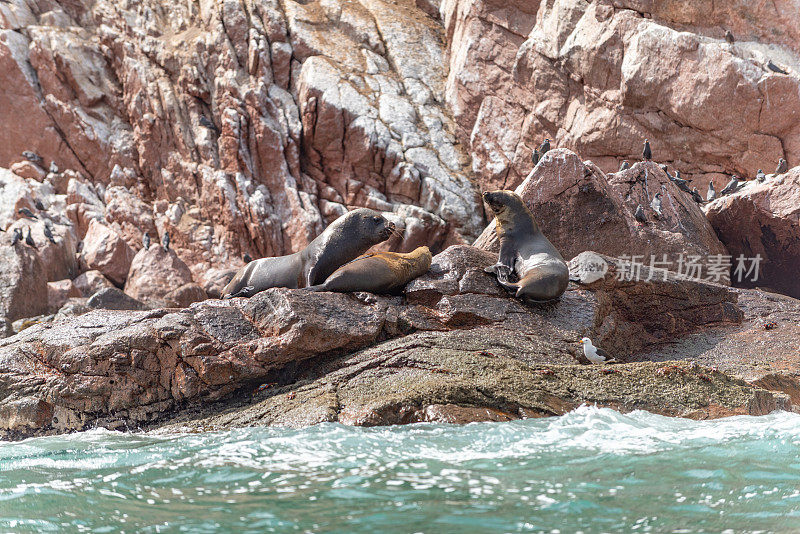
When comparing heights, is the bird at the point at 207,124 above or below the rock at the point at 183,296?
above

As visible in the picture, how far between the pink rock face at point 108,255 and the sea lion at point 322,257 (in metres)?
14.4

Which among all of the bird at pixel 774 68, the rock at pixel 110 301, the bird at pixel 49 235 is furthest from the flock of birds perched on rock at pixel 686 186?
the bird at pixel 49 235

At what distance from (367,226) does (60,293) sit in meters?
13.0

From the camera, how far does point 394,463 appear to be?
4090 millimetres

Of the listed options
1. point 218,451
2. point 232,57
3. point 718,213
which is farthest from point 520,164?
point 218,451

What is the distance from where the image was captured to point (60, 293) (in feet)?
59.6

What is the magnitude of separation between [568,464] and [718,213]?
36.8 ft

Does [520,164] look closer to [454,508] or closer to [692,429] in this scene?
[692,429]

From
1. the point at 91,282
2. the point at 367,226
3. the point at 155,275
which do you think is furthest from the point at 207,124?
the point at 367,226

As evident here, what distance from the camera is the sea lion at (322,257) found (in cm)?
842

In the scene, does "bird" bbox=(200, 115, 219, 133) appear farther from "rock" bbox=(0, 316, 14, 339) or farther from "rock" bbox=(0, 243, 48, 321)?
"rock" bbox=(0, 316, 14, 339)

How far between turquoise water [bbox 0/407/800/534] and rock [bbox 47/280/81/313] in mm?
13383

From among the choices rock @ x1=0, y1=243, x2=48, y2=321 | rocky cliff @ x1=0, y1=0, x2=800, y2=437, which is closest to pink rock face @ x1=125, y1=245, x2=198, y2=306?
rocky cliff @ x1=0, y1=0, x2=800, y2=437

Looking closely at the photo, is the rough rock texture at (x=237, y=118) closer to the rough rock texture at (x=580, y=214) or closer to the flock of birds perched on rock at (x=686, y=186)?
the flock of birds perched on rock at (x=686, y=186)
